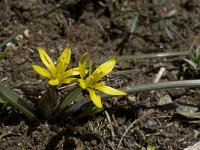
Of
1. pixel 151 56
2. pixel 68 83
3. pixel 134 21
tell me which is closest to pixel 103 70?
pixel 68 83

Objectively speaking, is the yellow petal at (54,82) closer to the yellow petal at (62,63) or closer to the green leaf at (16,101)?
the yellow petal at (62,63)

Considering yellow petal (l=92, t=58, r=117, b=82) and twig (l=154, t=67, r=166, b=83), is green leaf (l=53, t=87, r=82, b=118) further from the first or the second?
twig (l=154, t=67, r=166, b=83)

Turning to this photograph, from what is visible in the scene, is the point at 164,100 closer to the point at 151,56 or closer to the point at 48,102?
the point at 151,56

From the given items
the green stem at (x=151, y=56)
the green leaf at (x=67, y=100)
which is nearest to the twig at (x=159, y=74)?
the green stem at (x=151, y=56)

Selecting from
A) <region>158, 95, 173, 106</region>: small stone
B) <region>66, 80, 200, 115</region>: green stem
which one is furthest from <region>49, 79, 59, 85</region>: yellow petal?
<region>158, 95, 173, 106</region>: small stone

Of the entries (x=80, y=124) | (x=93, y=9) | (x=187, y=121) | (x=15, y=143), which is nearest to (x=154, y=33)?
(x=93, y=9)

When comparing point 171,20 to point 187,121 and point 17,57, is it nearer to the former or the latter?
point 187,121

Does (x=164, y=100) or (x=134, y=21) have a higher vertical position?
(x=134, y=21)
